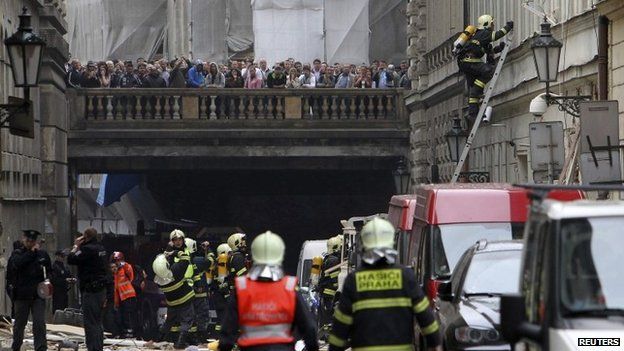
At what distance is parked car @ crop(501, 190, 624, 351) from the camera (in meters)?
10.6

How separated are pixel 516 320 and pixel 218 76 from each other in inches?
1481

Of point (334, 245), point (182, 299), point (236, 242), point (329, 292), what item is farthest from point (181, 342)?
point (236, 242)

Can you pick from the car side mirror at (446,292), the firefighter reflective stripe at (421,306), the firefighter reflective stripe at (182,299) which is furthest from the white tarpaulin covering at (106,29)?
the firefighter reflective stripe at (421,306)

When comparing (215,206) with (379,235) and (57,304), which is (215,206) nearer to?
(57,304)

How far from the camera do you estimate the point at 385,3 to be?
56781 millimetres

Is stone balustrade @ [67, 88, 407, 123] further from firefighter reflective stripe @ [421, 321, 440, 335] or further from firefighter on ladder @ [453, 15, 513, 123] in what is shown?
firefighter reflective stripe @ [421, 321, 440, 335]

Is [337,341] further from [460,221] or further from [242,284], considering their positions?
[460,221]

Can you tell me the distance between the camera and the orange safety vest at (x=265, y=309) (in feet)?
41.5

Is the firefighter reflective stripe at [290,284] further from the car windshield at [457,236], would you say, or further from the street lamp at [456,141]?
the street lamp at [456,141]

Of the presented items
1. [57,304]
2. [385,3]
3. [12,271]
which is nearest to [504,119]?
[57,304]

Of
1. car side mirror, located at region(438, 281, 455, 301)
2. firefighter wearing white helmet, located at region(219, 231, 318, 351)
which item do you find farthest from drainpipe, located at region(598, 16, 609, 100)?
firefighter wearing white helmet, located at region(219, 231, 318, 351)

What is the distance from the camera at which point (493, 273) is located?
1600cm

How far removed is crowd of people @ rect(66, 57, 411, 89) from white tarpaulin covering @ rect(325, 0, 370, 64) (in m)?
5.54

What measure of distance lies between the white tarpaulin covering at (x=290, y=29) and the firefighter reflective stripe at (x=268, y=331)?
42.2m
